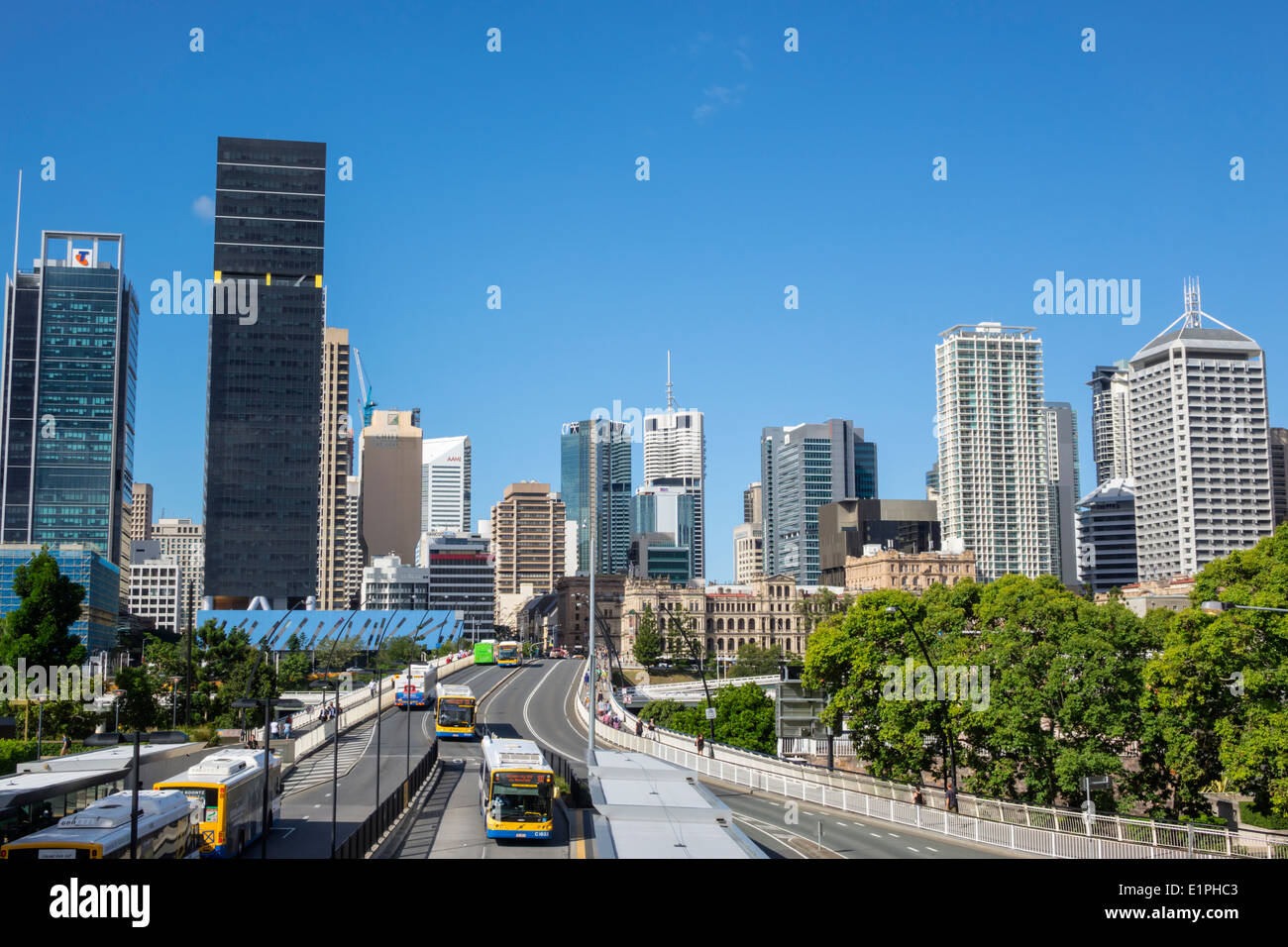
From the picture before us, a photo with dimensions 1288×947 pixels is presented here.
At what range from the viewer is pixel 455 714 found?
7619 cm

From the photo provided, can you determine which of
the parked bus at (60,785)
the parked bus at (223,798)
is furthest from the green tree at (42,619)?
the parked bus at (223,798)

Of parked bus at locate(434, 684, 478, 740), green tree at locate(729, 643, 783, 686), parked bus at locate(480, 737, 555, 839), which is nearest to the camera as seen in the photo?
parked bus at locate(480, 737, 555, 839)

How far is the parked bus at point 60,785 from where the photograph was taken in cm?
2906

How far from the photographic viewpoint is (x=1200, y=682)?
39.2 m

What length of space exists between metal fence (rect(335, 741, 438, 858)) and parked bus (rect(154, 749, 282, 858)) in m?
3.18

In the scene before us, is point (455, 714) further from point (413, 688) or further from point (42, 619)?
point (42, 619)

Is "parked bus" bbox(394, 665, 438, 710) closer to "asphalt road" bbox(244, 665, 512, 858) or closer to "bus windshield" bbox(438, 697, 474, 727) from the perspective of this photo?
"asphalt road" bbox(244, 665, 512, 858)

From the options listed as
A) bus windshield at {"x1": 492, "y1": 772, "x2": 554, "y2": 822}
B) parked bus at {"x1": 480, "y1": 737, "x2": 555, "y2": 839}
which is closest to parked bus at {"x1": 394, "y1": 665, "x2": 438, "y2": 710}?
parked bus at {"x1": 480, "y1": 737, "x2": 555, "y2": 839}

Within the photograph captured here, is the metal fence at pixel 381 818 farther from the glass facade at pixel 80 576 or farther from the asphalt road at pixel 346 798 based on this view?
the glass facade at pixel 80 576

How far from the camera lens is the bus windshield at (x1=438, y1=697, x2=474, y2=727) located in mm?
76125

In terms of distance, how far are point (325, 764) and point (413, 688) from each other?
2651 cm
